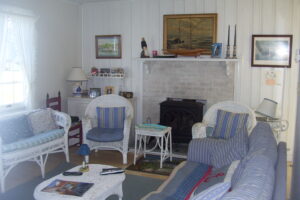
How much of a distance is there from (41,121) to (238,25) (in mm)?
3147

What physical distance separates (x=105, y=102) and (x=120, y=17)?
1.57 m

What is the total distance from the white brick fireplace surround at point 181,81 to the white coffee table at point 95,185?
2.36m

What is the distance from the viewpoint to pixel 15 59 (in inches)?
182

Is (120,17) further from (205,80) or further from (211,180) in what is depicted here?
(211,180)

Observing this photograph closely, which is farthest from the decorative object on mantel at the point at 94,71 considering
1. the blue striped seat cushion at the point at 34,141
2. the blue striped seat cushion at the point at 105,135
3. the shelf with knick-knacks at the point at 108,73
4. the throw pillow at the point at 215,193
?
the throw pillow at the point at 215,193

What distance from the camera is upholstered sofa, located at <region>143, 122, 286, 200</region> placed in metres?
1.69

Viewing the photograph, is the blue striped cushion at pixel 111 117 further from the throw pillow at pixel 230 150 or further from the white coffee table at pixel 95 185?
the throw pillow at pixel 230 150

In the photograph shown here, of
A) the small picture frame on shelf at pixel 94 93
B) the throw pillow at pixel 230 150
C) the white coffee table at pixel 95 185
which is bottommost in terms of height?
the white coffee table at pixel 95 185

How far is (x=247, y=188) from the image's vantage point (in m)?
1.61

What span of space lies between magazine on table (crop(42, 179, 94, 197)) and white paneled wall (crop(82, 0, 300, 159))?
298 cm

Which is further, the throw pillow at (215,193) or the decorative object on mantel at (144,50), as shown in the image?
the decorative object on mantel at (144,50)

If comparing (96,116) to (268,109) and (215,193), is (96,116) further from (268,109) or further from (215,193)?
(215,193)

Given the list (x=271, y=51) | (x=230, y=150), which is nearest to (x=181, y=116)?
(x=271, y=51)

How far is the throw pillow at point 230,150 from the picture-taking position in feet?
9.46
